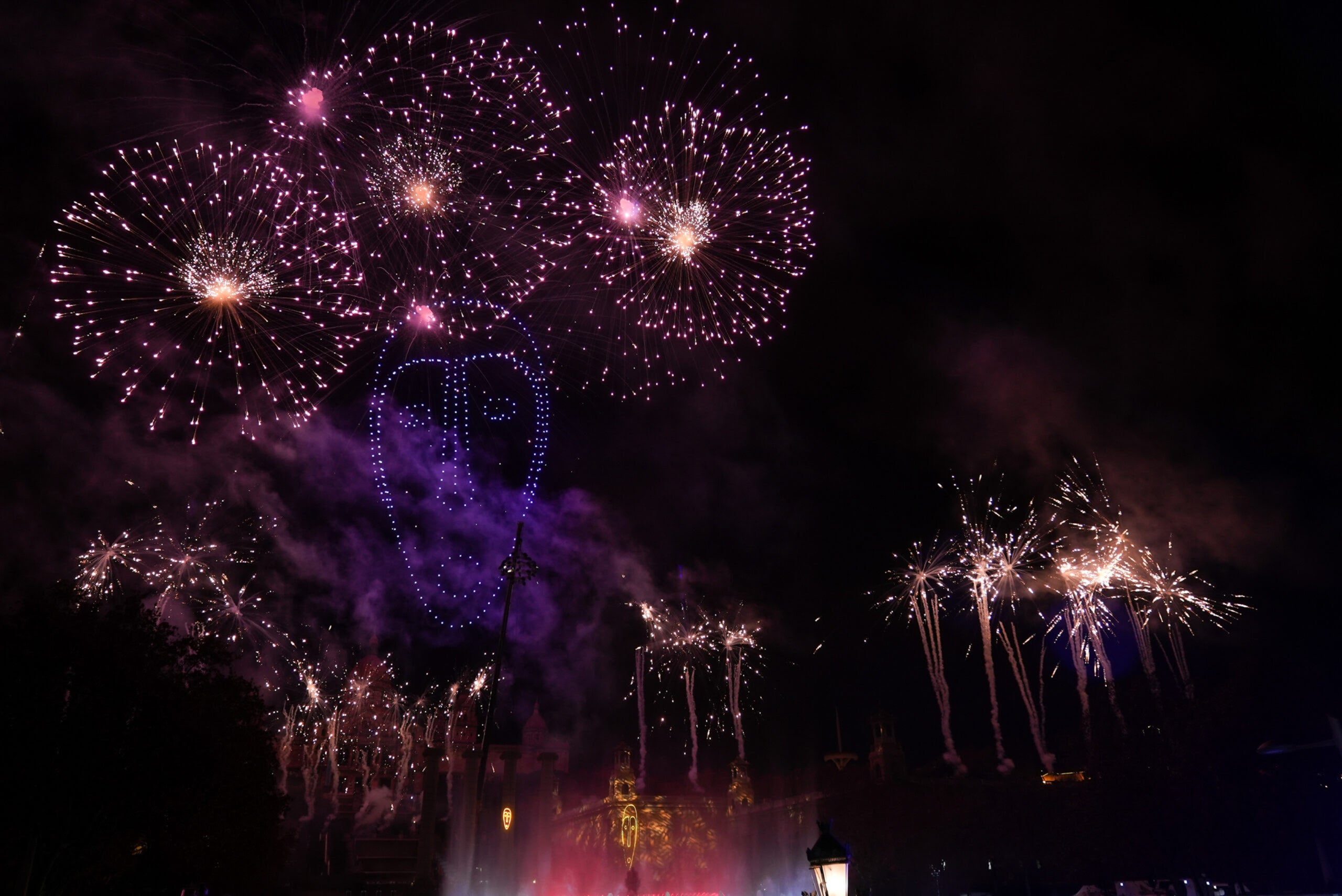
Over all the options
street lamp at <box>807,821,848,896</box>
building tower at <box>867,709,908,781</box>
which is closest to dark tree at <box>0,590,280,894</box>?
street lamp at <box>807,821,848,896</box>

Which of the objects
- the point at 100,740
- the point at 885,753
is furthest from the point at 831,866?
the point at 885,753

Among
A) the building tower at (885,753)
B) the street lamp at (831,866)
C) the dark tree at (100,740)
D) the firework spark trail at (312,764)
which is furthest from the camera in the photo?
the firework spark trail at (312,764)

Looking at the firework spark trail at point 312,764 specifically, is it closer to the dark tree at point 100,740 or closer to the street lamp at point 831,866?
the dark tree at point 100,740

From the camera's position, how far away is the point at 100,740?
1466cm

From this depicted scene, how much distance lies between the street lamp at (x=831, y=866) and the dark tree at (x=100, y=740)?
41.2 ft

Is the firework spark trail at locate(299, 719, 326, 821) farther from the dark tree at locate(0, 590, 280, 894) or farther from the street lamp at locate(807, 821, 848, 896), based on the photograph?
the street lamp at locate(807, 821, 848, 896)

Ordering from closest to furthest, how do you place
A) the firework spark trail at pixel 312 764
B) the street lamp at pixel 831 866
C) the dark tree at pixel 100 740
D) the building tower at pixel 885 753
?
the street lamp at pixel 831 866
the dark tree at pixel 100 740
the building tower at pixel 885 753
the firework spark trail at pixel 312 764

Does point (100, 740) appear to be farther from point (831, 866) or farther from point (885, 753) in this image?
point (885, 753)

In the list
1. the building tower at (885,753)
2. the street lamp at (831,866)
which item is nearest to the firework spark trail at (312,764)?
the building tower at (885,753)

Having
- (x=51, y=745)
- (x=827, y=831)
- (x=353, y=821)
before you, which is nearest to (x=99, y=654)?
(x=51, y=745)

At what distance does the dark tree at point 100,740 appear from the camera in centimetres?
1404

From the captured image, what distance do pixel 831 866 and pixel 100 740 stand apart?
510 inches

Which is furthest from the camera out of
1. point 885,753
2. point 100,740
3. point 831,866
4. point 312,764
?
point 312,764

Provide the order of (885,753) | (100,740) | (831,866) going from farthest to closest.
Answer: (885,753) < (100,740) < (831,866)
